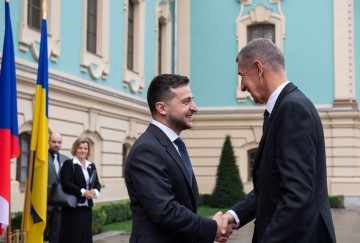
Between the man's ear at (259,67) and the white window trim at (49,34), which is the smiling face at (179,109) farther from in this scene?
the white window trim at (49,34)

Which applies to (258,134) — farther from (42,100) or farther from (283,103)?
(283,103)

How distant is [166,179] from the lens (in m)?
3.40

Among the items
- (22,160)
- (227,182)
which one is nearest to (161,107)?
(22,160)

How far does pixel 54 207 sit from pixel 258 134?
1464cm

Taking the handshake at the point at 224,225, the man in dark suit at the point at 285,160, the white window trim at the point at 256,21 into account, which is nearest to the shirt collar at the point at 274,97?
the man in dark suit at the point at 285,160

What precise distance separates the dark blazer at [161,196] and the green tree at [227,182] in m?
17.0

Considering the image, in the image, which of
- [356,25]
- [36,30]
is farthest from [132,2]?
[356,25]

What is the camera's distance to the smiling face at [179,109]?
3.61 meters

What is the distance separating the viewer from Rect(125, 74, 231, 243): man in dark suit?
331 centimetres

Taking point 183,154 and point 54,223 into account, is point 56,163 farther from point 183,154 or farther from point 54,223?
point 183,154

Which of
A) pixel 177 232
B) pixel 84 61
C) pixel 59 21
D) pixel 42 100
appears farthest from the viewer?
pixel 84 61

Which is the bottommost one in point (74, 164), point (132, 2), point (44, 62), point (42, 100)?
point (74, 164)

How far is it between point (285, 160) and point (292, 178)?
102 millimetres

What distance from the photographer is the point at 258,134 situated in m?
22.1
